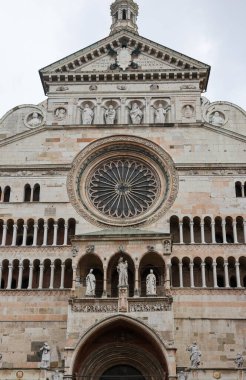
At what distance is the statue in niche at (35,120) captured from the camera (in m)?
28.6

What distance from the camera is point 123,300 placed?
71.7 feet

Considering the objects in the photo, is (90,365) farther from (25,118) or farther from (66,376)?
(25,118)

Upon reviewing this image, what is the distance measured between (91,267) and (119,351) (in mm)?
3273

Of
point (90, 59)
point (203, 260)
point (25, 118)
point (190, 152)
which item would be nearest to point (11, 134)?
point (25, 118)

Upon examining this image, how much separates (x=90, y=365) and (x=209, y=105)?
12.9 m

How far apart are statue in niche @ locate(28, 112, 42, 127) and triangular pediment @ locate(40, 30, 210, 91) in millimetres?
1628

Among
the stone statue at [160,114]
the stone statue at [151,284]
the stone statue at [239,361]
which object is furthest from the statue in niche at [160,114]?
the stone statue at [239,361]

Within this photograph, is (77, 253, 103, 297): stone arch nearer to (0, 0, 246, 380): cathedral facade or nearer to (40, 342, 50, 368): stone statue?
(0, 0, 246, 380): cathedral facade

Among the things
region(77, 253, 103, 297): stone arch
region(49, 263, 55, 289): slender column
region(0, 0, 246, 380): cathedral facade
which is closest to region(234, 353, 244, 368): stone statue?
region(0, 0, 246, 380): cathedral facade

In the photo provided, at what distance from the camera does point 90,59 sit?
29.1 metres

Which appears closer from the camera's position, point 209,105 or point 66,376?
point 66,376

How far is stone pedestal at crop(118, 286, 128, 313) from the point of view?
2173 centimetres

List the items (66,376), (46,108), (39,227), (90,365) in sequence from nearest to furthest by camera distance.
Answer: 1. (66,376)
2. (90,365)
3. (39,227)
4. (46,108)

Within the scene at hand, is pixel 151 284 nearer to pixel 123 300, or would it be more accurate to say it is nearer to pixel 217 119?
pixel 123 300
